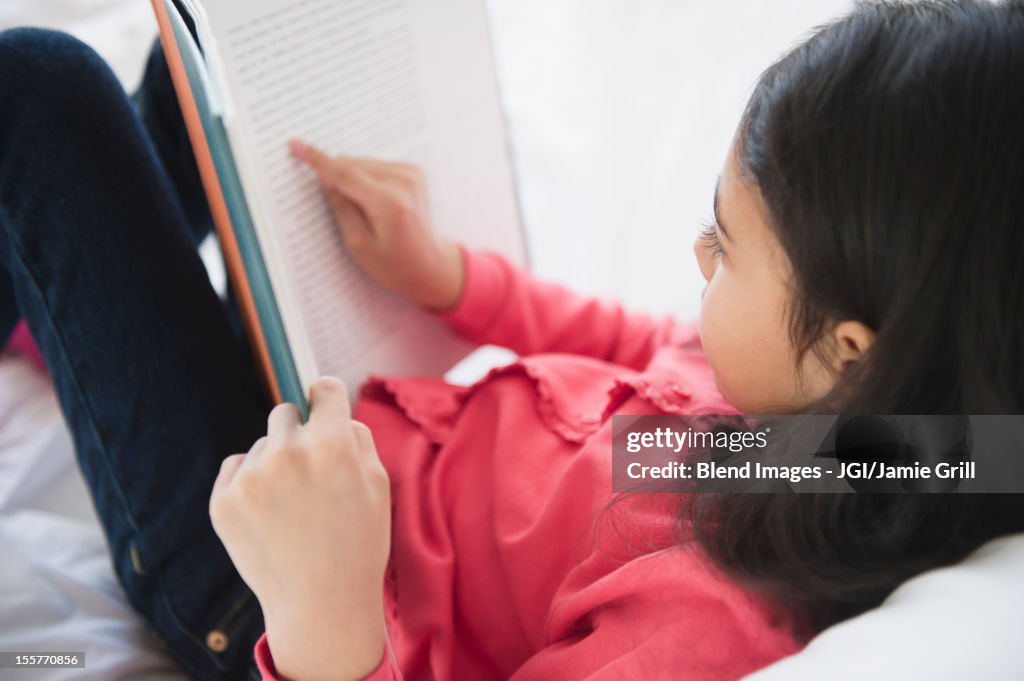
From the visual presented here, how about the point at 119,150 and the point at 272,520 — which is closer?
the point at 272,520

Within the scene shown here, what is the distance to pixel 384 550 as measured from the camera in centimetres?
45

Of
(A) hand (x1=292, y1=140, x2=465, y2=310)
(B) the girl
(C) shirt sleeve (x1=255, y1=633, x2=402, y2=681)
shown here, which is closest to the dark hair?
(B) the girl

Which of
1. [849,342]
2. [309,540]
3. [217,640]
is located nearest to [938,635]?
[849,342]

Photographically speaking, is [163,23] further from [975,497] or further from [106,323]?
[975,497]

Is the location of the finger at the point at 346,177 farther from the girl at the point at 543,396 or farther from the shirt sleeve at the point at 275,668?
the shirt sleeve at the point at 275,668

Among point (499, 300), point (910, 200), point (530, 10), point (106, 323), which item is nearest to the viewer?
point (910, 200)

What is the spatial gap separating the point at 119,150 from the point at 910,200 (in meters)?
0.46

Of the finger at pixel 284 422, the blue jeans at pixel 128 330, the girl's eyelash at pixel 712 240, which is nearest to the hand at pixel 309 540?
the finger at pixel 284 422

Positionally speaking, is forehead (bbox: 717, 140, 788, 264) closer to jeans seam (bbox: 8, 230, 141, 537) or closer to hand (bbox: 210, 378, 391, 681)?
hand (bbox: 210, 378, 391, 681)

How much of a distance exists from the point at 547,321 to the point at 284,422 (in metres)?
0.38

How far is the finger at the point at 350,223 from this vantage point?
654 millimetres

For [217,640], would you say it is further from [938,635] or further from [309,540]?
[938,635]

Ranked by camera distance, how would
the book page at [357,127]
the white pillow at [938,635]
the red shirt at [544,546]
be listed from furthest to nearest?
1. the book page at [357,127]
2. the red shirt at [544,546]
3. the white pillow at [938,635]

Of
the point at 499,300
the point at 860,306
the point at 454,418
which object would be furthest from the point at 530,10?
the point at 860,306
